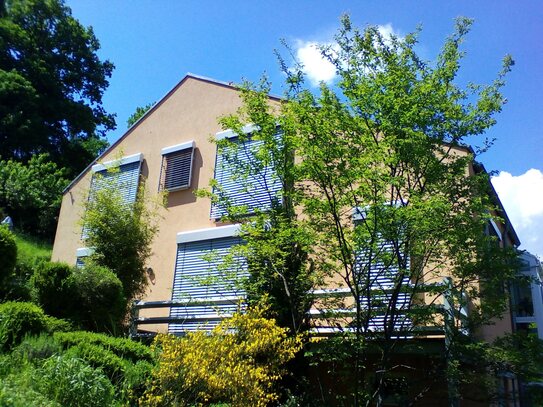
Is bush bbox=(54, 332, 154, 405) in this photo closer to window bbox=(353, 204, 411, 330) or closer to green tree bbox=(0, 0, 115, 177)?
window bbox=(353, 204, 411, 330)

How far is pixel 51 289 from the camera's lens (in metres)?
10.5

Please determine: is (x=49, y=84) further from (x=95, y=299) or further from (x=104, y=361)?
(x=104, y=361)

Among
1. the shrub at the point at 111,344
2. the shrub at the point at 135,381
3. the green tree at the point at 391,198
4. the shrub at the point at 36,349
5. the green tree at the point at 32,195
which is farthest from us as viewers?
the green tree at the point at 32,195

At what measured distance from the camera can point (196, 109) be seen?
16250 millimetres

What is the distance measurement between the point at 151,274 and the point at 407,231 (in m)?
10.2

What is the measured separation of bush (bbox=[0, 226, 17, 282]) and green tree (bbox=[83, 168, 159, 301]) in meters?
3.75

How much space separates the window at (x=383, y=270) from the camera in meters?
6.88

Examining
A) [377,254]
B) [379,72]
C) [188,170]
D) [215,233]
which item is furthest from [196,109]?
[377,254]

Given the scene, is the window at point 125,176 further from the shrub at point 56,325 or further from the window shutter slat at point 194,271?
the shrub at point 56,325

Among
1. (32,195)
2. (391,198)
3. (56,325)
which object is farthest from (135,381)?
(32,195)

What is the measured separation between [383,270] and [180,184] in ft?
31.4

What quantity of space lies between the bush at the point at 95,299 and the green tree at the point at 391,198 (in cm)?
478

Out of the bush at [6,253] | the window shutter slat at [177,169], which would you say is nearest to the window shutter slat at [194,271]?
the window shutter slat at [177,169]

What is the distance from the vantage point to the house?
1384 centimetres
